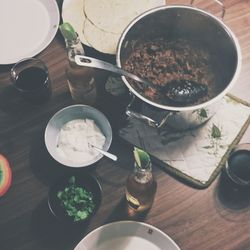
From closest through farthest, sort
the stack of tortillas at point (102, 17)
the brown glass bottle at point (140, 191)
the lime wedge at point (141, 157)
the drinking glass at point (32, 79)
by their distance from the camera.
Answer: the lime wedge at point (141, 157) → the brown glass bottle at point (140, 191) → the drinking glass at point (32, 79) → the stack of tortillas at point (102, 17)

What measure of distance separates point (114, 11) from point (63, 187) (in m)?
0.71

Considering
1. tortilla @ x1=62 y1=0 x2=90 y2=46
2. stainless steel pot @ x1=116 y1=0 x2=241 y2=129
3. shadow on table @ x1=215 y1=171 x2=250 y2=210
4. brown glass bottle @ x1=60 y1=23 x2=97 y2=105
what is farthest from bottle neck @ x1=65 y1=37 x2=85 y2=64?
shadow on table @ x1=215 y1=171 x2=250 y2=210

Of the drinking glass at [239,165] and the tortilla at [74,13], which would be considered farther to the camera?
the tortilla at [74,13]

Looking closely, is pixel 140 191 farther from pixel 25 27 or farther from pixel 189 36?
pixel 25 27

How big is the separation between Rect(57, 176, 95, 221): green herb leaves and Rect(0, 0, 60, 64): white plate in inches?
21.4

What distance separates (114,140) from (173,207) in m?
0.29

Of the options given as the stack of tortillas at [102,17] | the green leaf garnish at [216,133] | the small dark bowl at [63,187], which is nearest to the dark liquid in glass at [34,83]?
the stack of tortillas at [102,17]

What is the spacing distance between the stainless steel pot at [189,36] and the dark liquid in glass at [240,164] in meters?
0.15

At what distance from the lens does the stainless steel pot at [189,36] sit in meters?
1.24

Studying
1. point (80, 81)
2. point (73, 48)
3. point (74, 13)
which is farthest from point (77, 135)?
point (74, 13)

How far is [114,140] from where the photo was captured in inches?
54.0

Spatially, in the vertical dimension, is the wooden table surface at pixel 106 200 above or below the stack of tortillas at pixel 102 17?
below

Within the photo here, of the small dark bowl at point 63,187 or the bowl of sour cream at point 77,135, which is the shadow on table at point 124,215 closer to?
the small dark bowl at point 63,187

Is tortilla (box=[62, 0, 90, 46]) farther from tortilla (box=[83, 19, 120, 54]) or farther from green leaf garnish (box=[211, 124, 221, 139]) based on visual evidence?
green leaf garnish (box=[211, 124, 221, 139])
